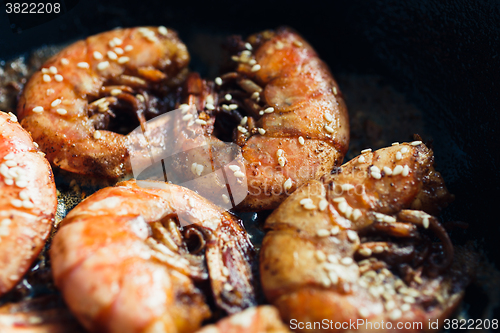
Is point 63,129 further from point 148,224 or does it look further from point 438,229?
point 438,229

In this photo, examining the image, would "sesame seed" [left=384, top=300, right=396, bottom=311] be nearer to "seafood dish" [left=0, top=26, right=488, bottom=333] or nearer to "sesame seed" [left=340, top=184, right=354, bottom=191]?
"seafood dish" [left=0, top=26, right=488, bottom=333]

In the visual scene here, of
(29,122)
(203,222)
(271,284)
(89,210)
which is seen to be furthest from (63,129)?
(271,284)

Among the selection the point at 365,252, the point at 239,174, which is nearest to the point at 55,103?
the point at 239,174

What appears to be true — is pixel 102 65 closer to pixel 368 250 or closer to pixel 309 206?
pixel 309 206

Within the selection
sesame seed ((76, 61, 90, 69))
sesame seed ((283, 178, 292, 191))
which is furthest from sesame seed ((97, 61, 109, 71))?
sesame seed ((283, 178, 292, 191))

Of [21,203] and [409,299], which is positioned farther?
[21,203]

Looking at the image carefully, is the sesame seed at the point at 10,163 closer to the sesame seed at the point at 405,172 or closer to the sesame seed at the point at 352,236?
the sesame seed at the point at 352,236
